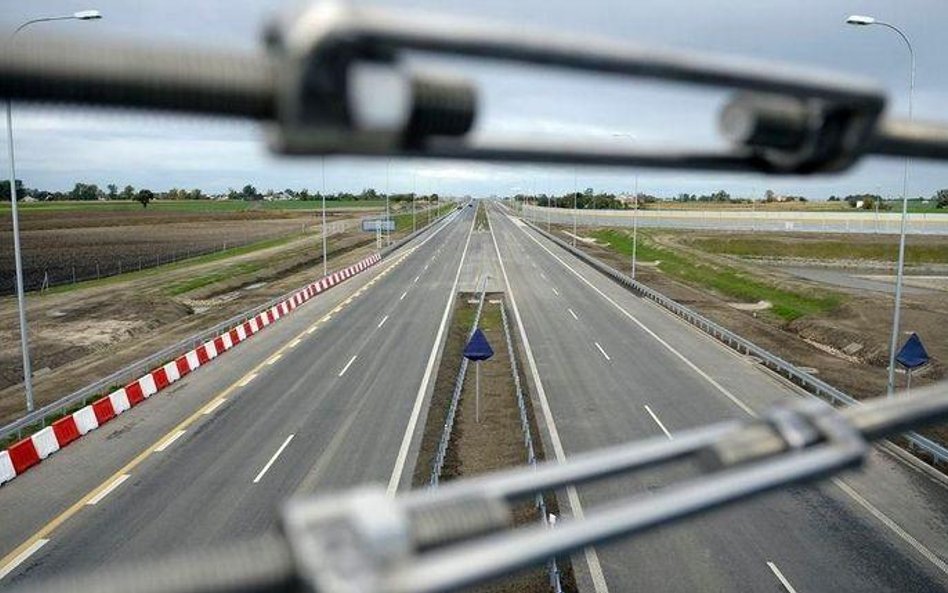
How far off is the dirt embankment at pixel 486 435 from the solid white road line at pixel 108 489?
6.30 metres

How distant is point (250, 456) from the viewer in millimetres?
15602

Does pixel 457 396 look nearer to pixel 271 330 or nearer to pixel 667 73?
pixel 271 330

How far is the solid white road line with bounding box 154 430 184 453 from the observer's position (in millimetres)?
16047

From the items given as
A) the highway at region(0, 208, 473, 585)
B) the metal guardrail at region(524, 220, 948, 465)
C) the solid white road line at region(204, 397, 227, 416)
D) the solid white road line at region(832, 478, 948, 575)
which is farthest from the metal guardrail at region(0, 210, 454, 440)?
the solid white road line at region(832, 478, 948, 575)

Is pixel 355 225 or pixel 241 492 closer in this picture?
pixel 241 492

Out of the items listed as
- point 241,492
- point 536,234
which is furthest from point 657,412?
point 536,234

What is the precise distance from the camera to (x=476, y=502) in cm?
186

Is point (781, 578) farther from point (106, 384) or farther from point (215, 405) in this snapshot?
point (106, 384)

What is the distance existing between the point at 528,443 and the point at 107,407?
11.6 m

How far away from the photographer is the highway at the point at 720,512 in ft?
36.6

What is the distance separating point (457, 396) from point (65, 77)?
1856 centimetres

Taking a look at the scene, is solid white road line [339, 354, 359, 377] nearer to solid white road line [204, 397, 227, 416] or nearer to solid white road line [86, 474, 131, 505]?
solid white road line [204, 397, 227, 416]

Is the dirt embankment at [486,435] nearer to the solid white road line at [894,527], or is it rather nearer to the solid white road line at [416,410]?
the solid white road line at [416,410]

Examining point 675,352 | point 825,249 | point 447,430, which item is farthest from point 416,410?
point 825,249
